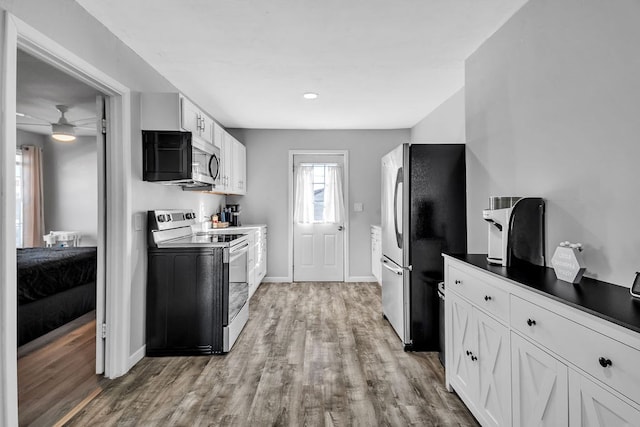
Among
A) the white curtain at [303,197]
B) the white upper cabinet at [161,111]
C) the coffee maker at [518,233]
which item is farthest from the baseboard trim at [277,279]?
the coffee maker at [518,233]

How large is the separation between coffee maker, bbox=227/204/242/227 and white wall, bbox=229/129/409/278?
0.48 ft

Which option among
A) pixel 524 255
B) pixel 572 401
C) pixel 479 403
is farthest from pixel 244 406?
pixel 524 255

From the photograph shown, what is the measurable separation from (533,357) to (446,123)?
3231 millimetres

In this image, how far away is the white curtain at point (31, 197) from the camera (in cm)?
536

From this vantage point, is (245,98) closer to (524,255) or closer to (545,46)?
(545,46)

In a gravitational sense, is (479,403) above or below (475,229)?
below

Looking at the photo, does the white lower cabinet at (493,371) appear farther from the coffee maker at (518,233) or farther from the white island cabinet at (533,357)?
the coffee maker at (518,233)

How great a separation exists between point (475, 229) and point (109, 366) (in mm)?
2855

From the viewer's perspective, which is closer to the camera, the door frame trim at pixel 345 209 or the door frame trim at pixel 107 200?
the door frame trim at pixel 107 200

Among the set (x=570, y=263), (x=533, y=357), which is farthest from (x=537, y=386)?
(x=570, y=263)

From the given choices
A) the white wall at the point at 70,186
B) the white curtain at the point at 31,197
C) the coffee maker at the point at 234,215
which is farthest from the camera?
the white wall at the point at 70,186

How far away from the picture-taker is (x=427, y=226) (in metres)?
2.86

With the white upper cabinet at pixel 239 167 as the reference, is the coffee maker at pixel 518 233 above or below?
below

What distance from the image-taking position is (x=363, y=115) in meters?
4.67
